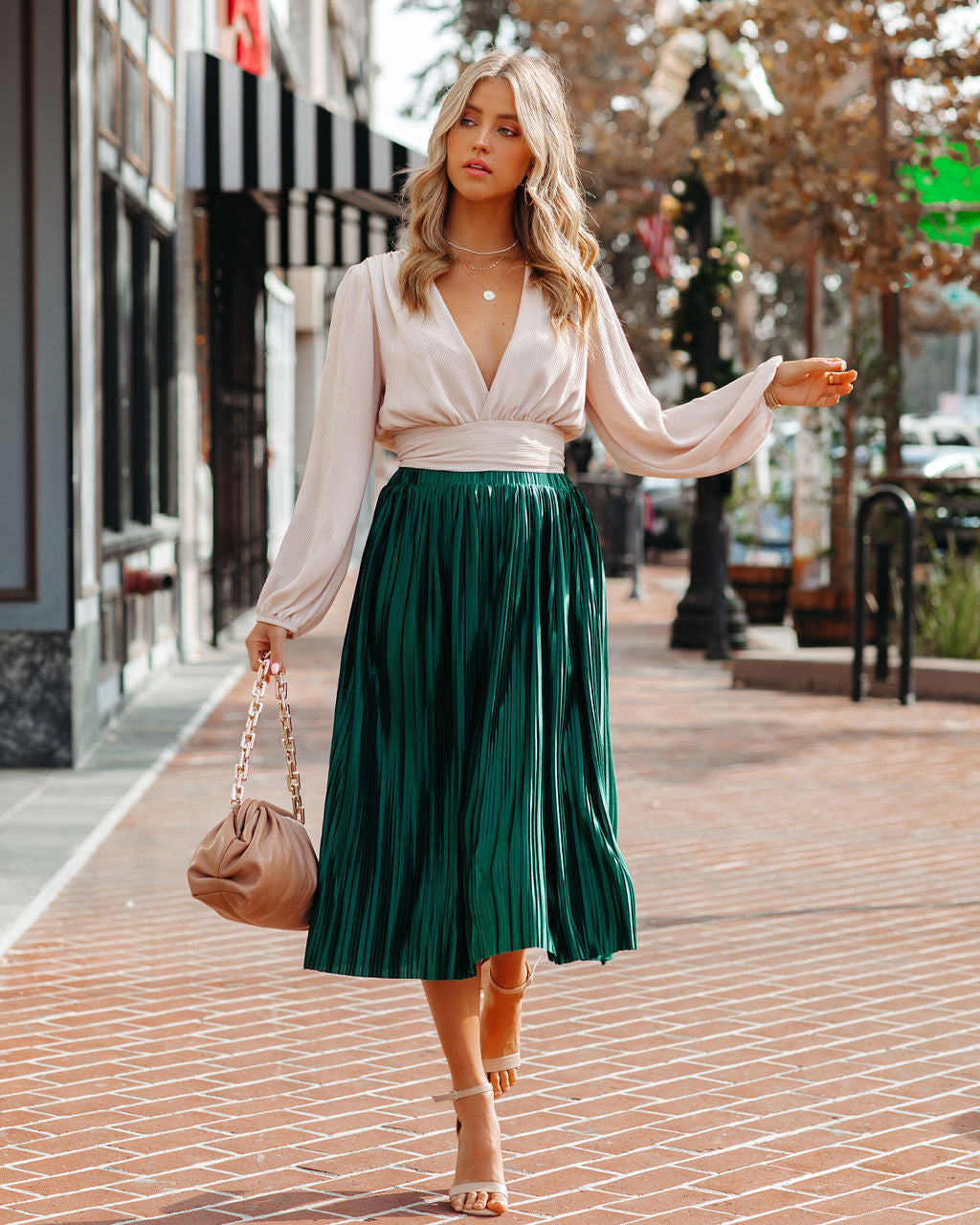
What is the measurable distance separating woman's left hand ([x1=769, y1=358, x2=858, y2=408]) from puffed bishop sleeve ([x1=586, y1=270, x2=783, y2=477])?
0.03m

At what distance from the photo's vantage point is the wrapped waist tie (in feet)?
10.6

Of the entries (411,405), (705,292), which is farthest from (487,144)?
(705,292)

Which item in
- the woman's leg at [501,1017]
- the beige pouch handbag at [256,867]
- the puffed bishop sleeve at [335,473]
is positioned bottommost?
the woman's leg at [501,1017]

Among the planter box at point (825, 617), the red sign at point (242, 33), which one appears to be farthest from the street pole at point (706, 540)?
the red sign at point (242, 33)

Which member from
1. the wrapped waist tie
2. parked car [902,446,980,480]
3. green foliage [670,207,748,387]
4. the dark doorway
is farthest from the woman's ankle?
parked car [902,446,980,480]

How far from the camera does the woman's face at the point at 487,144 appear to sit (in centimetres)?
316

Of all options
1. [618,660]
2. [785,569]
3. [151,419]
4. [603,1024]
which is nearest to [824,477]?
[785,569]

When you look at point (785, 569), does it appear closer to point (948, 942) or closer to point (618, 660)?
point (618, 660)

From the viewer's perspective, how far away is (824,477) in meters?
15.6

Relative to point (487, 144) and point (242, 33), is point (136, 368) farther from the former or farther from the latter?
point (487, 144)

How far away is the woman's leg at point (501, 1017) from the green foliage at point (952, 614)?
9110mm

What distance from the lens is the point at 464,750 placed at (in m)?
3.16

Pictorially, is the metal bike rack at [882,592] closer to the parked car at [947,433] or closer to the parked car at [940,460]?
the parked car at [940,460]

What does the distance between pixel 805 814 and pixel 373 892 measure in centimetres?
449
